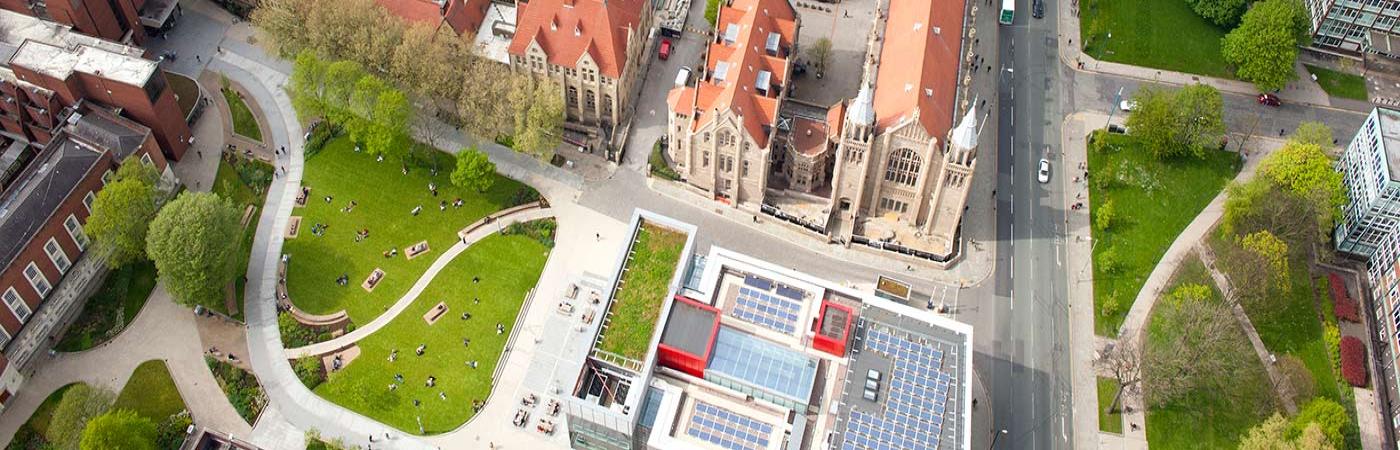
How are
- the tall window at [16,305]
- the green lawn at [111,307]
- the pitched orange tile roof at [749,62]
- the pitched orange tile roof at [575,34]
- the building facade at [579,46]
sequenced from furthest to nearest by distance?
the pitched orange tile roof at [575,34]
the building facade at [579,46]
the pitched orange tile roof at [749,62]
the green lawn at [111,307]
the tall window at [16,305]

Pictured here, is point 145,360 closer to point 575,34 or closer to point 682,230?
point 682,230

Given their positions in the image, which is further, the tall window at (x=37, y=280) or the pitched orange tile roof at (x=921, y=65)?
the pitched orange tile roof at (x=921, y=65)

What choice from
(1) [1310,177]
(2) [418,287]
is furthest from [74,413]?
(1) [1310,177]

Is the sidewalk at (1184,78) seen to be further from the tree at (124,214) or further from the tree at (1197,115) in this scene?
the tree at (124,214)

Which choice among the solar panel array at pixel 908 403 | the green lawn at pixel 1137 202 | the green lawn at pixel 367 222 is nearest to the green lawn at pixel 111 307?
the green lawn at pixel 367 222

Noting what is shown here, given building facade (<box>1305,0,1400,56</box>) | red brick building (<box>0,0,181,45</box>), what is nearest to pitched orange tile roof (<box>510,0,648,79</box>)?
red brick building (<box>0,0,181,45</box>)

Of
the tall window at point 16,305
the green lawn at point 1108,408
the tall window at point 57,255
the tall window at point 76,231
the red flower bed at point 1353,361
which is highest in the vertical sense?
the red flower bed at point 1353,361
